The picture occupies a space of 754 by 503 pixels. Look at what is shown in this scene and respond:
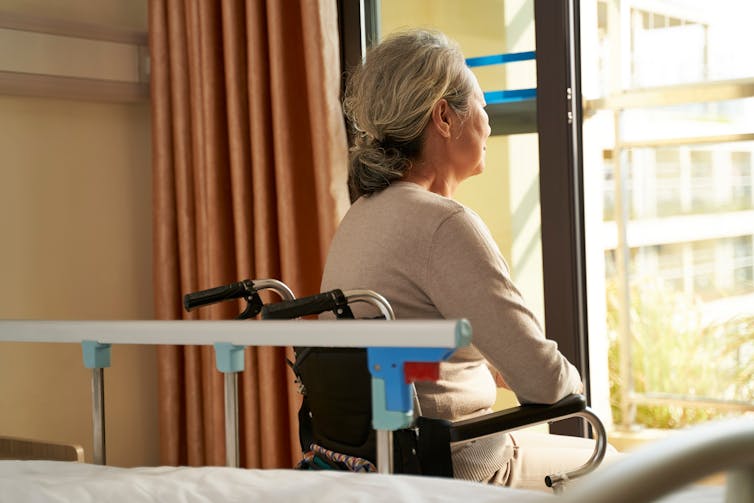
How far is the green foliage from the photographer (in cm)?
251

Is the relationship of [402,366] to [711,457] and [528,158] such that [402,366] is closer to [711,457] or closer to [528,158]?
[711,457]

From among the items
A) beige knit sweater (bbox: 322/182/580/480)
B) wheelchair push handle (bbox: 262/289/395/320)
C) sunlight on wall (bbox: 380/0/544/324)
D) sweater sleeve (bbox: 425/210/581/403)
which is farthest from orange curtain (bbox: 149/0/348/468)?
wheelchair push handle (bbox: 262/289/395/320)

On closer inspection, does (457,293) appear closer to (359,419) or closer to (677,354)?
(359,419)

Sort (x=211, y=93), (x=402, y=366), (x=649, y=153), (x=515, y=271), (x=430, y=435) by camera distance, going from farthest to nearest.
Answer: (x=211, y=93), (x=515, y=271), (x=649, y=153), (x=430, y=435), (x=402, y=366)

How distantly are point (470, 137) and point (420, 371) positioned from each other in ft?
2.66

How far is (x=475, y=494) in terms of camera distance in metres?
1.04

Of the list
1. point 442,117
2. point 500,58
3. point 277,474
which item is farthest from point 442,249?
point 500,58

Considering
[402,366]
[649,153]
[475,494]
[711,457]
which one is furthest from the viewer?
[649,153]

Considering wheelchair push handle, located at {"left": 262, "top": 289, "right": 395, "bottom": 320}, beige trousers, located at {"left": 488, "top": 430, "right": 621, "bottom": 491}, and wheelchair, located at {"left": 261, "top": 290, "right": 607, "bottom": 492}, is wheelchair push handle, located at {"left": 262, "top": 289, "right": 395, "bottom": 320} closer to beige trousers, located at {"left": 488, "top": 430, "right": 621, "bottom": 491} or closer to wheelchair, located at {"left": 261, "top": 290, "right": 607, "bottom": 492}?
wheelchair, located at {"left": 261, "top": 290, "right": 607, "bottom": 492}

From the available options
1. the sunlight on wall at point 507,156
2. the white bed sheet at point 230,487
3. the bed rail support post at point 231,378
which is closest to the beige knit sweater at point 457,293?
the bed rail support post at point 231,378

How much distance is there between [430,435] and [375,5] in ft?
6.02

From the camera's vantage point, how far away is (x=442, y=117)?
193 centimetres

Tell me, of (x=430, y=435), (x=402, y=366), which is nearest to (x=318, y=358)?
(x=430, y=435)

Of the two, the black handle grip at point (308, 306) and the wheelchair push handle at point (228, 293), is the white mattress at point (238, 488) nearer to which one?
the black handle grip at point (308, 306)
